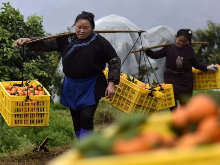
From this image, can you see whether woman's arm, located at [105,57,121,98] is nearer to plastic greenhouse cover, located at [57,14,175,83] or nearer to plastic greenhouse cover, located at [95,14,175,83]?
plastic greenhouse cover, located at [57,14,175,83]

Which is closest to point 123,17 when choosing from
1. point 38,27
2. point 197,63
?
point 38,27

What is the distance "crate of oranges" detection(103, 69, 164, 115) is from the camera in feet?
18.2

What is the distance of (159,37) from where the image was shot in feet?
52.2

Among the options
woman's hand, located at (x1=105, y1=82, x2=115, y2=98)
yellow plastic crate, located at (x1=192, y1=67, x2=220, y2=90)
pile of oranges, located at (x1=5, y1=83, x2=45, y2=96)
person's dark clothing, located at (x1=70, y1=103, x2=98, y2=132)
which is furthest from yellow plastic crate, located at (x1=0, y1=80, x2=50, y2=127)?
yellow plastic crate, located at (x1=192, y1=67, x2=220, y2=90)

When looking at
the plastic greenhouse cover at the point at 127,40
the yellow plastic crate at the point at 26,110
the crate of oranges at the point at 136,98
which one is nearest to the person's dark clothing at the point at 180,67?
the crate of oranges at the point at 136,98

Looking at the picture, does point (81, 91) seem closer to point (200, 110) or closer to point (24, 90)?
point (24, 90)

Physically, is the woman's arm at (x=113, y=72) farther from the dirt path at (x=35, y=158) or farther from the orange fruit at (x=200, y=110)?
the orange fruit at (x=200, y=110)

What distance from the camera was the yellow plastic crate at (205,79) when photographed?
278 inches

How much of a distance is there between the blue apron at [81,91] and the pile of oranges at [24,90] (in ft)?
1.14

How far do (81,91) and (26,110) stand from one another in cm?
59

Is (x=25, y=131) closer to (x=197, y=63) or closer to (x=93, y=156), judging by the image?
(x=197, y=63)

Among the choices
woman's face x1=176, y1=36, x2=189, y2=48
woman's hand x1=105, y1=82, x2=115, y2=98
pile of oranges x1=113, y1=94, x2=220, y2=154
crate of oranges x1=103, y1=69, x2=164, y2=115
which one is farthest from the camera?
woman's face x1=176, y1=36, x2=189, y2=48

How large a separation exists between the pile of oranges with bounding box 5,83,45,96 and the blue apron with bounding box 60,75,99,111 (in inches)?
13.7

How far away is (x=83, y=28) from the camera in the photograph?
4609 mm
